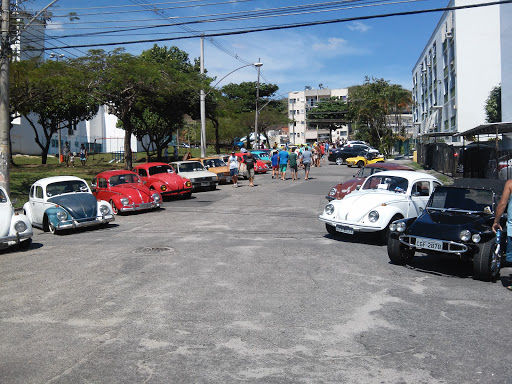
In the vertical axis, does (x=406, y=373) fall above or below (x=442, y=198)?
below

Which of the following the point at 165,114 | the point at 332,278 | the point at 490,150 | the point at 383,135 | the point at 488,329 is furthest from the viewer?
the point at 383,135

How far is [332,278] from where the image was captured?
782 centimetres

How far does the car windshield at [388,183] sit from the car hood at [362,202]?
0.23m

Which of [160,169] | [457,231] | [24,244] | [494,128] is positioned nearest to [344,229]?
[457,231]

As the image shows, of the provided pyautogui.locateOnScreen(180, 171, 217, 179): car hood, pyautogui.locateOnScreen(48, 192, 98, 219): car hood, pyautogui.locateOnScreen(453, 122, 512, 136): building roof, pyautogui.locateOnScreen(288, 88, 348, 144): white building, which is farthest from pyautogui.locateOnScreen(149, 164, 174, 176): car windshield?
pyautogui.locateOnScreen(288, 88, 348, 144): white building

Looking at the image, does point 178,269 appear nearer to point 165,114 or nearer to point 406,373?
point 406,373

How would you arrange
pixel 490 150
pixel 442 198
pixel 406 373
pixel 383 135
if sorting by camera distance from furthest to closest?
pixel 383 135, pixel 490 150, pixel 442 198, pixel 406 373

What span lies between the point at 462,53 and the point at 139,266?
36895 mm

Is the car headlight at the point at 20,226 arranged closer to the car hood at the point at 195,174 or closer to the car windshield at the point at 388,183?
the car windshield at the point at 388,183

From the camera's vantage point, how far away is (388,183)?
1156cm

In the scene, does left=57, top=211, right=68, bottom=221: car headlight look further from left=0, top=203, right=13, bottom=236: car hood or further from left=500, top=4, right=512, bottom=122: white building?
left=500, top=4, right=512, bottom=122: white building

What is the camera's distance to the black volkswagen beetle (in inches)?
305

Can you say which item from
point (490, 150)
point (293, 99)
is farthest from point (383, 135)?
point (293, 99)

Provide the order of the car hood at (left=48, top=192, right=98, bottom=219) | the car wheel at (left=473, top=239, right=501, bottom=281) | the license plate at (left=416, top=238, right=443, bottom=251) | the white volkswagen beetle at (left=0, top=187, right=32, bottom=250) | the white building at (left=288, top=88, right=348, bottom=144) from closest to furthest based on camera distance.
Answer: the car wheel at (left=473, top=239, right=501, bottom=281) → the license plate at (left=416, top=238, right=443, bottom=251) → the white volkswagen beetle at (left=0, top=187, right=32, bottom=250) → the car hood at (left=48, top=192, right=98, bottom=219) → the white building at (left=288, top=88, right=348, bottom=144)
